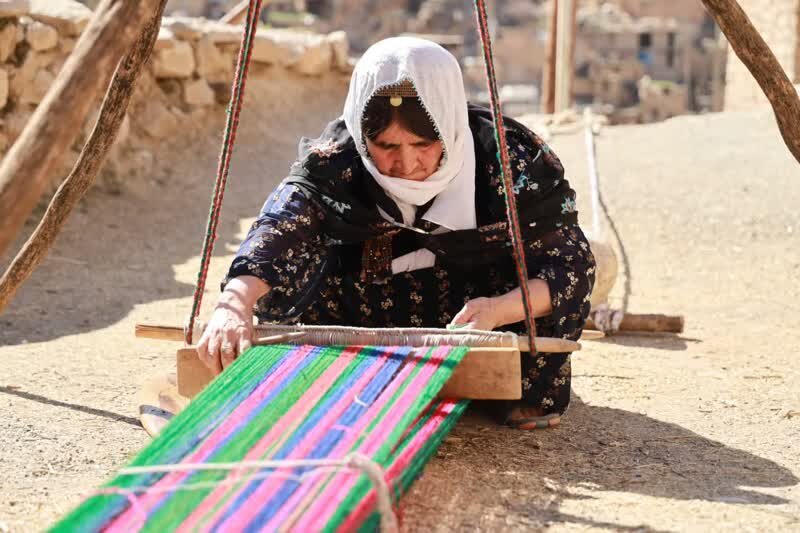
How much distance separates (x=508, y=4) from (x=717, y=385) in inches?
1071

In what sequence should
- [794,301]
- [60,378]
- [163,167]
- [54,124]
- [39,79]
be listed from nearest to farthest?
1. [54,124]
2. [60,378]
3. [794,301]
4. [39,79]
5. [163,167]

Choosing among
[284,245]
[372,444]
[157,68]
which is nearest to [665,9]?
[157,68]

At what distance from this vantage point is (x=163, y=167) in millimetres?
8156

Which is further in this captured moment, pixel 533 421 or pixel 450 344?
pixel 533 421

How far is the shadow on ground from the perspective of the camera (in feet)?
8.16

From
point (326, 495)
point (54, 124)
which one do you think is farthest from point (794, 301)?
point (54, 124)

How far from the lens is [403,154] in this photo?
3.02 metres

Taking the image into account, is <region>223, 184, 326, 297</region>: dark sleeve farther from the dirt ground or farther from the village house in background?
the village house in background

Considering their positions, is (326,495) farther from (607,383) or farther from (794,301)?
(794,301)

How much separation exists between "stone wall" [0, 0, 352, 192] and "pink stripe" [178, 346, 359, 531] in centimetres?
460

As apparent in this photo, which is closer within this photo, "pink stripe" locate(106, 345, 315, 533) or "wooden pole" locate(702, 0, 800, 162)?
"pink stripe" locate(106, 345, 315, 533)

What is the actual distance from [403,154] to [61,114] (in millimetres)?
1276

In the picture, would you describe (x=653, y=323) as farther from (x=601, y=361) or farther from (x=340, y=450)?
(x=340, y=450)

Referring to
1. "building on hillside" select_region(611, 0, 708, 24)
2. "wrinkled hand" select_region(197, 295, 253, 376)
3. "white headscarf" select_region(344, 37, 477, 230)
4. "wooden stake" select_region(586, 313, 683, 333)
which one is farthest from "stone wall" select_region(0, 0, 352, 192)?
"building on hillside" select_region(611, 0, 708, 24)
